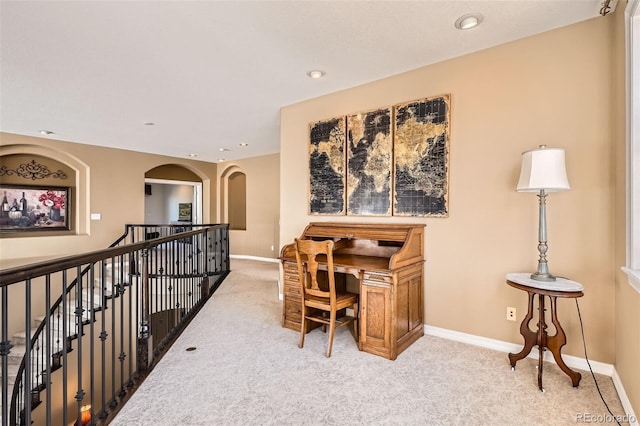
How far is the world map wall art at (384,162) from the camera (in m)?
3.06

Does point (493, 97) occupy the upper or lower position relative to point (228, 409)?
upper

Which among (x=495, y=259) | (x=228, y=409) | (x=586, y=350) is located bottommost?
(x=228, y=409)

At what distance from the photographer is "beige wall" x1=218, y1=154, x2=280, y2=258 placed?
25.0 ft

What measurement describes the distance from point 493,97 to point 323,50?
154 centimetres

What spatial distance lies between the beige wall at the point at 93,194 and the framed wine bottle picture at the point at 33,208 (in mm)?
255

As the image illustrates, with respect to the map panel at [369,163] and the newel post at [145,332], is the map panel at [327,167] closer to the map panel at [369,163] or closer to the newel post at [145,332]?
the map panel at [369,163]

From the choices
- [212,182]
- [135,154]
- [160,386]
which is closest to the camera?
[160,386]

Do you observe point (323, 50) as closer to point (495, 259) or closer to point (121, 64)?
point (121, 64)

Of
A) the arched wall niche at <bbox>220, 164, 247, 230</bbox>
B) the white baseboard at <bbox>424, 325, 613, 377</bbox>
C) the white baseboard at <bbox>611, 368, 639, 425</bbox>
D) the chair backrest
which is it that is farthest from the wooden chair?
the arched wall niche at <bbox>220, 164, 247, 230</bbox>

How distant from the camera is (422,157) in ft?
10.2

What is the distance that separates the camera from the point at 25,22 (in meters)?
2.38

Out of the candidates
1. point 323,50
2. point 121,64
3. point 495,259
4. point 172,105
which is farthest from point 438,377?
point 172,105

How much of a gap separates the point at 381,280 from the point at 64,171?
672 cm

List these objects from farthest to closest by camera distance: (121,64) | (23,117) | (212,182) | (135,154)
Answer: (212,182) < (135,154) < (23,117) < (121,64)
